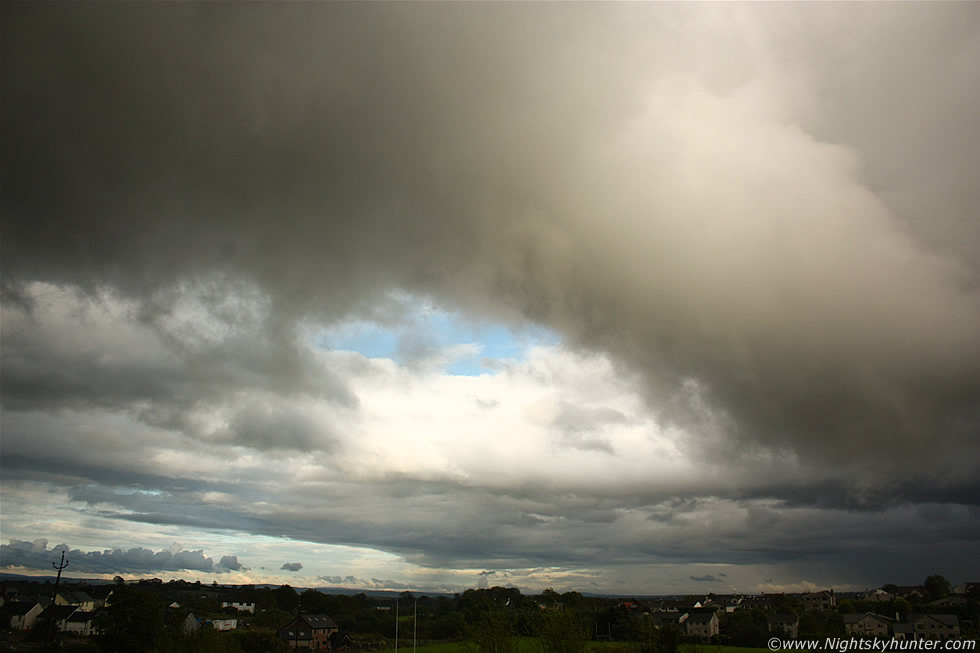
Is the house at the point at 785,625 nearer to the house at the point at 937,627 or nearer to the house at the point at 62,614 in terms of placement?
the house at the point at 937,627

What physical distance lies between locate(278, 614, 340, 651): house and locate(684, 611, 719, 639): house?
318 ft

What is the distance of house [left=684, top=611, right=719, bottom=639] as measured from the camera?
160 meters

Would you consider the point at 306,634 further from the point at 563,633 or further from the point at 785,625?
A: the point at 785,625

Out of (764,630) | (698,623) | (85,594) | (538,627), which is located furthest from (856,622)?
(85,594)

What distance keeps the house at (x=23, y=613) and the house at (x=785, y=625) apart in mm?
172707

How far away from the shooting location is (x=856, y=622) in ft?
424

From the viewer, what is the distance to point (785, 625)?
452 feet

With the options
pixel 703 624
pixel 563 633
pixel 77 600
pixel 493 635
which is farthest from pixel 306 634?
pixel 703 624

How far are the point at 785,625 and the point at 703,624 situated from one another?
28.9 metres

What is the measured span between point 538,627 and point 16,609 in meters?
152

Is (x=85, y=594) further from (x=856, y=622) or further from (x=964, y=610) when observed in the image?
(x=964, y=610)

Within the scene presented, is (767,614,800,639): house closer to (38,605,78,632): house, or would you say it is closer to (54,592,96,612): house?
(38,605,78,632): house

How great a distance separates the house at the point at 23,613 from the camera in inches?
5463

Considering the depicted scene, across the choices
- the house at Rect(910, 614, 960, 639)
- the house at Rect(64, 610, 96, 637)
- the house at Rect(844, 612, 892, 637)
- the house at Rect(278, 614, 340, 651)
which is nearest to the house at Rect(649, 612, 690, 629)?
the house at Rect(844, 612, 892, 637)
